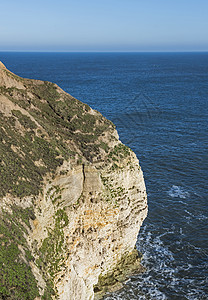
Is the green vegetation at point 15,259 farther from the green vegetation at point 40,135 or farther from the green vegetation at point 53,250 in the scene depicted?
the green vegetation at point 40,135

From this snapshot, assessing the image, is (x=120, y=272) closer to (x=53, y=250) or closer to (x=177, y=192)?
(x=53, y=250)

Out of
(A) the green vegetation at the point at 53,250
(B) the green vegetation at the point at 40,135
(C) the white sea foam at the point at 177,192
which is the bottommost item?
(C) the white sea foam at the point at 177,192

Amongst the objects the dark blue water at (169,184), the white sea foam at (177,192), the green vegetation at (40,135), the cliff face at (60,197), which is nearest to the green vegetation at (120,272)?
the cliff face at (60,197)

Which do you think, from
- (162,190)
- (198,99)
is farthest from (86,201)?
(198,99)

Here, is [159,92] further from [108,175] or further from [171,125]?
[108,175]

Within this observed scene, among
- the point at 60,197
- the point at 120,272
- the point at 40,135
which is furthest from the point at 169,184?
the point at 60,197
